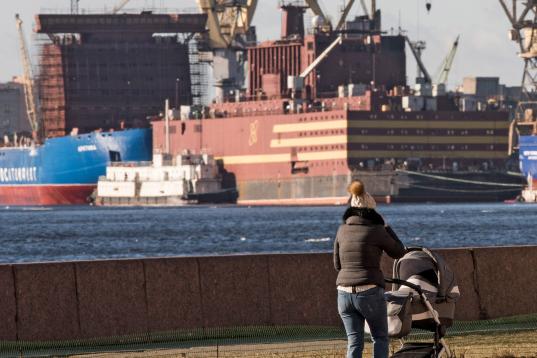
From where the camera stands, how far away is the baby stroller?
1605 centimetres

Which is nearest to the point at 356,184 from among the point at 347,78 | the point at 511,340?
the point at 511,340

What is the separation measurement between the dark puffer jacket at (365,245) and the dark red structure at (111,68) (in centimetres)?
16844

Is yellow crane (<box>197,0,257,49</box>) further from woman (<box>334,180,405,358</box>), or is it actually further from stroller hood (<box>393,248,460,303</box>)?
woman (<box>334,180,405,358</box>)

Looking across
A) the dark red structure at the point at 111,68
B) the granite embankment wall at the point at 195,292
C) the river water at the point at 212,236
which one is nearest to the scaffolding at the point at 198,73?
the dark red structure at the point at 111,68

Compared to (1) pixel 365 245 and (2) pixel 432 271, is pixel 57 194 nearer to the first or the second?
(2) pixel 432 271

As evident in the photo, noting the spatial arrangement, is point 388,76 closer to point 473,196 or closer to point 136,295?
point 473,196

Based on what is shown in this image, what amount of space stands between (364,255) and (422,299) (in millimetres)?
706

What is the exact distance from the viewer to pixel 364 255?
1591 centimetres

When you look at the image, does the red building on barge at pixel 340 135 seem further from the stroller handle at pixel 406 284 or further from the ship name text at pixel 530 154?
the stroller handle at pixel 406 284

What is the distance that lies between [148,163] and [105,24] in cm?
1987

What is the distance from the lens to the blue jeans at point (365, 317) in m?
15.9

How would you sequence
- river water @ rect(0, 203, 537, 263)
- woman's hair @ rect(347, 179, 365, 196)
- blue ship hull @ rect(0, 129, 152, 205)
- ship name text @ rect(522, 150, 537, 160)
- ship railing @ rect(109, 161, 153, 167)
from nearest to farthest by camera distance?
woman's hair @ rect(347, 179, 365, 196) < river water @ rect(0, 203, 537, 263) < ship name text @ rect(522, 150, 537, 160) < ship railing @ rect(109, 161, 153, 167) < blue ship hull @ rect(0, 129, 152, 205)

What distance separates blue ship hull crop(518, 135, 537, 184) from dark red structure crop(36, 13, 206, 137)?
1697 inches

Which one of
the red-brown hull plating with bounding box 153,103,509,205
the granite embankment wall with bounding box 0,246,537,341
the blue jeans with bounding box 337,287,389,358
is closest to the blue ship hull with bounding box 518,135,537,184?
the red-brown hull plating with bounding box 153,103,509,205
